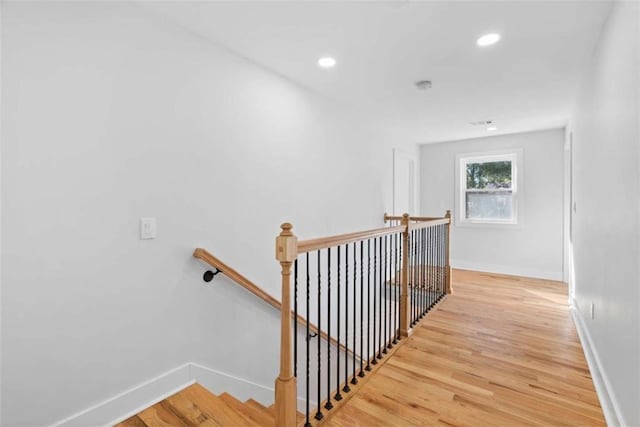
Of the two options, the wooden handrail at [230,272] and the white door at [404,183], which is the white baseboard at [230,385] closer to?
the wooden handrail at [230,272]

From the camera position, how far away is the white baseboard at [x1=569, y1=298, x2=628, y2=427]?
5.26 feet

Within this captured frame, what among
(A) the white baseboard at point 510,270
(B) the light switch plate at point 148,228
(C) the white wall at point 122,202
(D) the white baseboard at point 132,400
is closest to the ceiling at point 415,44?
(C) the white wall at point 122,202

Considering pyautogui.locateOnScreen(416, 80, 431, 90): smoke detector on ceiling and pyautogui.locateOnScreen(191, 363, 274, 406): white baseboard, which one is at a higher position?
pyautogui.locateOnScreen(416, 80, 431, 90): smoke detector on ceiling

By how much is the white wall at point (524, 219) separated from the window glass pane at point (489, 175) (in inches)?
9.6

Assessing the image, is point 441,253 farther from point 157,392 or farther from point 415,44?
point 157,392

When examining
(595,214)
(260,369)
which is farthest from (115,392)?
(595,214)

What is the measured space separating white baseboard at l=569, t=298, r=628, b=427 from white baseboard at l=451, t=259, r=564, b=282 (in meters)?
2.27

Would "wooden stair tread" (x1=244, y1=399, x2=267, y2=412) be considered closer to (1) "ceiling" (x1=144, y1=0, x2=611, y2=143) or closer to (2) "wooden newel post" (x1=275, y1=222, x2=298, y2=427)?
(2) "wooden newel post" (x1=275, y1=222, x2=298, y2=427)

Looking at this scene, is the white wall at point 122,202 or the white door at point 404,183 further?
the white door at point 404,183

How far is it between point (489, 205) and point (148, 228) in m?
5.21

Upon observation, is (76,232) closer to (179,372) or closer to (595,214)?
(179,372)

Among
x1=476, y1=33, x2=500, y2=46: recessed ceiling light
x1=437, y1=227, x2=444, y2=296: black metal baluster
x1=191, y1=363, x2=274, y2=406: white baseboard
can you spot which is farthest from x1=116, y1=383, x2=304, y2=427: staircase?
x1=476, y1=33, x2=500, y2=46: recessed ceiling light

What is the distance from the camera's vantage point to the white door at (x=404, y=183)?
16.8 feet

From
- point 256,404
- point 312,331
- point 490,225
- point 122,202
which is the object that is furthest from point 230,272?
point 490,225
